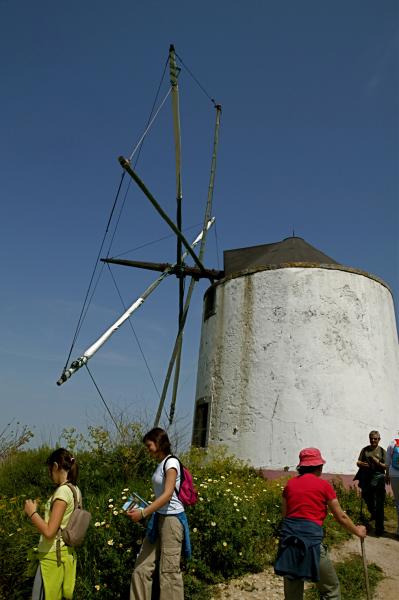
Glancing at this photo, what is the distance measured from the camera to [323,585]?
3646mm

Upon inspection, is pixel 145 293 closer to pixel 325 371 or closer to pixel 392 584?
pixel 325 371

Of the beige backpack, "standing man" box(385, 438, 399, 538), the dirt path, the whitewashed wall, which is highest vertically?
the whitewashed wall

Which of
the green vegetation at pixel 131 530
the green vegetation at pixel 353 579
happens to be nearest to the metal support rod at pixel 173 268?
the green vegetation at pixel 131 530

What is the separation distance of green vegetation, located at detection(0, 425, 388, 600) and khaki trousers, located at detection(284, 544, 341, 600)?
5.83 ft

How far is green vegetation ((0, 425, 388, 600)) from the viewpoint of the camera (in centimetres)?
484

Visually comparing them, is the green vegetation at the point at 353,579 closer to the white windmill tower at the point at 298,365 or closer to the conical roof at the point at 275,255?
the white windmill tower at the point at 298,365

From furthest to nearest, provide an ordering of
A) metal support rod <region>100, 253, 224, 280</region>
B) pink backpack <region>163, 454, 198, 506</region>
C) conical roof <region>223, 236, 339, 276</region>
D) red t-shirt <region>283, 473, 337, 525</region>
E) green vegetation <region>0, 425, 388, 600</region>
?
metal support rod <region>100, 253, 224, 280</region>, conical roof <region>223, 236, 339, 276</region>, green vegetation <region>0, 425, 388, 600</region>, pink backpack <region>163, 454, 198, 506</region>, red t-shirt <region>283, 473, 337, 525</region>

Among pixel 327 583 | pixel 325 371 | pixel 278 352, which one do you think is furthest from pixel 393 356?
pixel 327 583

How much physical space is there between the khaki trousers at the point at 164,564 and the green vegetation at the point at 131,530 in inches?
35.0

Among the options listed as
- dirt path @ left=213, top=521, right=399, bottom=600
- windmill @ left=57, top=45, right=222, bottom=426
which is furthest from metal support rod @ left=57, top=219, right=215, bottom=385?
dirt path @ left=213, top=521, right=399, bottom=600

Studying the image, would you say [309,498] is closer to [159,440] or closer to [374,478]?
[159,440]

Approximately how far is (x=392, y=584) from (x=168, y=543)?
304 centimetres

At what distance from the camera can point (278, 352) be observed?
10.4m

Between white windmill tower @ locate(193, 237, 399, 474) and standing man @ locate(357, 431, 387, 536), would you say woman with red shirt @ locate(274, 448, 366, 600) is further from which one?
white windmill tower @ locate(193, 237, 399, 474)
